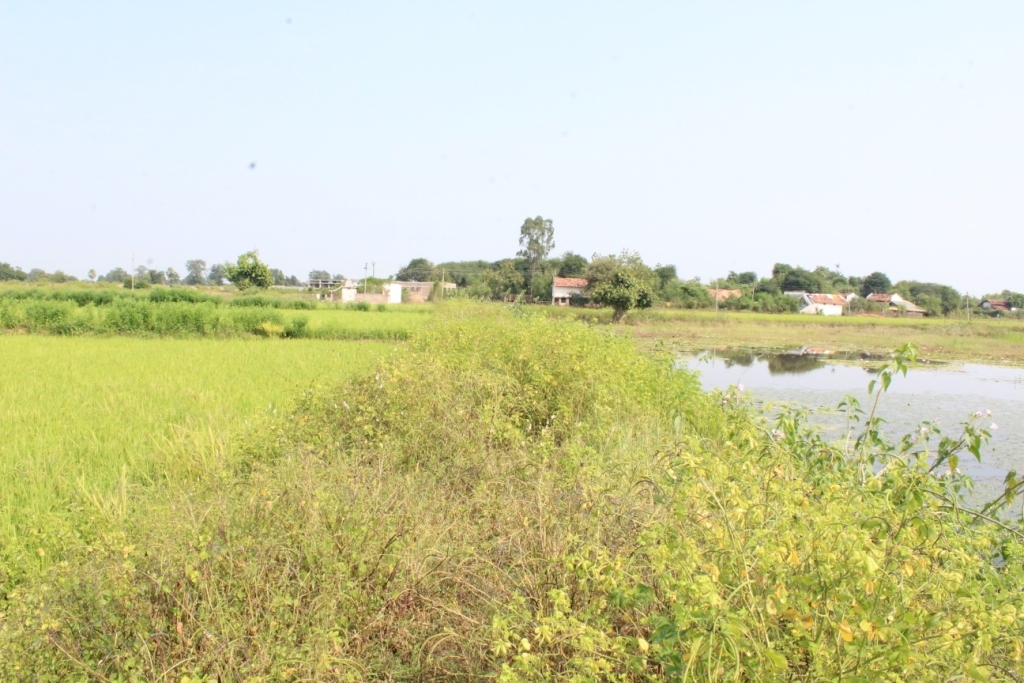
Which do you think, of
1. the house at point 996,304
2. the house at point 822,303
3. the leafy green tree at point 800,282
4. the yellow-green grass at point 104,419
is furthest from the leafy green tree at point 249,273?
the house at point 996,304

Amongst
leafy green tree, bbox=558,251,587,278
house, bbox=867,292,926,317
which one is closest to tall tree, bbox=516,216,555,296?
leafy green tree, bbox=558,251,587,278

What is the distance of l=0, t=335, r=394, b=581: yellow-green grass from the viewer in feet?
11.6

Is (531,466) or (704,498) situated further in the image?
(531,466)

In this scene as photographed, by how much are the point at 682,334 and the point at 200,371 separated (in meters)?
23.1

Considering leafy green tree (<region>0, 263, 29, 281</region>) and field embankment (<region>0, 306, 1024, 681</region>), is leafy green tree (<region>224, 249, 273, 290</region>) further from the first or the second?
field embankment (<region>0, 306, 1024, 681</region>)

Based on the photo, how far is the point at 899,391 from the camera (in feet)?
43.6

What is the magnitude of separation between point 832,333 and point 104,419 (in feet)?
105

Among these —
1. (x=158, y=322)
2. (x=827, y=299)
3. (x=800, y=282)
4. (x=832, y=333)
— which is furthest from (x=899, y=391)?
(x=800, y=282)

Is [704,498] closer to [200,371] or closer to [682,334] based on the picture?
[200,371]

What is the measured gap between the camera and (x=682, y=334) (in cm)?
2986

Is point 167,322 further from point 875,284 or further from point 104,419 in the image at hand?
point 875,284

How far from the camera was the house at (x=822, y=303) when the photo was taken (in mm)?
56594

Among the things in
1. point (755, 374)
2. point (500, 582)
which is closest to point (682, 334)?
point (755, 374)

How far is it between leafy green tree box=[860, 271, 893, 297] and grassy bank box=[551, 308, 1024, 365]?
4278cm
